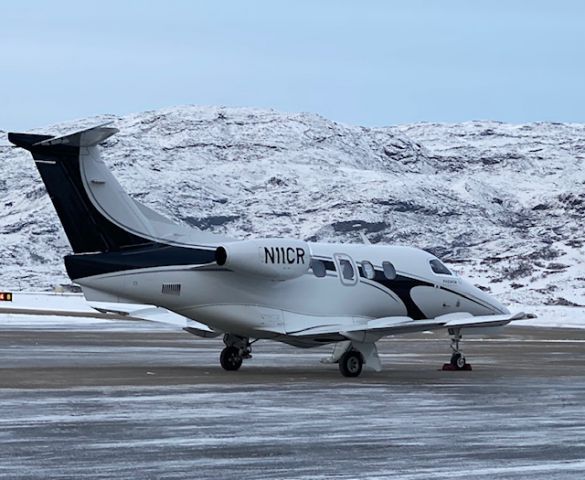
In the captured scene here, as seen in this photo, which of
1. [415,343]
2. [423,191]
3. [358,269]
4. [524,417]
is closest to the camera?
[524,417]

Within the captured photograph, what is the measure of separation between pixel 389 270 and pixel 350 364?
3.50 m

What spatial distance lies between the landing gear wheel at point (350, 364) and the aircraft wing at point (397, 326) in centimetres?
37

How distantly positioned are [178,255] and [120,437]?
1099cm

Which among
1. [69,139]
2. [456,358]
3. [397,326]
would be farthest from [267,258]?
[456,358]

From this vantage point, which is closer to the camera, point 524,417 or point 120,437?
point 120,437

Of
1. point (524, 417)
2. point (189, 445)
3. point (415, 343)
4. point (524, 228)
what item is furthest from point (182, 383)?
point (524, 228)

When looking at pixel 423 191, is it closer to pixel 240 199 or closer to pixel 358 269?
pixel 240 199

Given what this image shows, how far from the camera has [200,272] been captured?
26.8 m

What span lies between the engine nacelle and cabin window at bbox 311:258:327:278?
588 millimetres

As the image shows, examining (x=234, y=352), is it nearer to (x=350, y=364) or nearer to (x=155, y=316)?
(x=155, y=316)

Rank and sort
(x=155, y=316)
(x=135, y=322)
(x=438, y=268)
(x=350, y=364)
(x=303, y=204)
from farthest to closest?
1. (x=303, y=204)
2. (x=135, y=322)
3. (x=438, y=268)
4. (x=155, y=316)
5. (x=350, y=364)

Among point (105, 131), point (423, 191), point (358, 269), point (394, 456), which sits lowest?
point (394, 456)

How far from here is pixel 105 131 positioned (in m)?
26.2

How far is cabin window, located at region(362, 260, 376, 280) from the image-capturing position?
29.5 m
